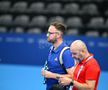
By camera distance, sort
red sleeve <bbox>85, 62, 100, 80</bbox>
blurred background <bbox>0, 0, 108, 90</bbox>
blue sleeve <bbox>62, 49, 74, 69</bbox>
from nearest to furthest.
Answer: red sleeve <bbox>85, 62, 100, 80</bbox>, blue sleeve <bbox>62, 49, 74, 69</bbox>, blurred background <bbox>0, 0, 108, 90</bbox>

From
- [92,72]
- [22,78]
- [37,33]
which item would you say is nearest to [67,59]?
[92,72]

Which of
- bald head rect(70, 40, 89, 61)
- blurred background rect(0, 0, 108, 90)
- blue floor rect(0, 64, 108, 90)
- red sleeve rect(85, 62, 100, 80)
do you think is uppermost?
blurred background rect(0, 0, 108, 90)

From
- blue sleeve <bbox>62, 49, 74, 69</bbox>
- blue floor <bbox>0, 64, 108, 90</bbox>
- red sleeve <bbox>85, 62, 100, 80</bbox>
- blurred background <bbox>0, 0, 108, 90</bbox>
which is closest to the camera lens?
red sleeve <bbox>85, 62, 100, 80</bbox>

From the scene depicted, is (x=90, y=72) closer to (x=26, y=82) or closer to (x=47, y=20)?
(x=26, y=82)

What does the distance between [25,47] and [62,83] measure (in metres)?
7.36

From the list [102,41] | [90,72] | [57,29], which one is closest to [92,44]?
[102,41]

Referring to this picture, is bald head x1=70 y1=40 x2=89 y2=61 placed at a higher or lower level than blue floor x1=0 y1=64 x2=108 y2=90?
lower

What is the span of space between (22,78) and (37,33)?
2543 mm

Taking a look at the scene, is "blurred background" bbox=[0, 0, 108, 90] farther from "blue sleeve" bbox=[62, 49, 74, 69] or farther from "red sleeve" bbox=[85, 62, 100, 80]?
"red sleeve" bbox=[85, 62, 100, 80]

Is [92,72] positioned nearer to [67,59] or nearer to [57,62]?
[67,59]

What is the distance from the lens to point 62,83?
4.90 metres

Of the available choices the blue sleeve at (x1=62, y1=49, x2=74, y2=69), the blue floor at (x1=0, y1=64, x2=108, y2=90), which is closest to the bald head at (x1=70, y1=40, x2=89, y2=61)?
the blue sleeve at (x1=62, y1=49, x2=74, y2=69)

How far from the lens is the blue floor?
376 inches

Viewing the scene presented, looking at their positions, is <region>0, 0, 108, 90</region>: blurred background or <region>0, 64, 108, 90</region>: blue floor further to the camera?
<region>0, 0, 108, 90</region>: blurred background
